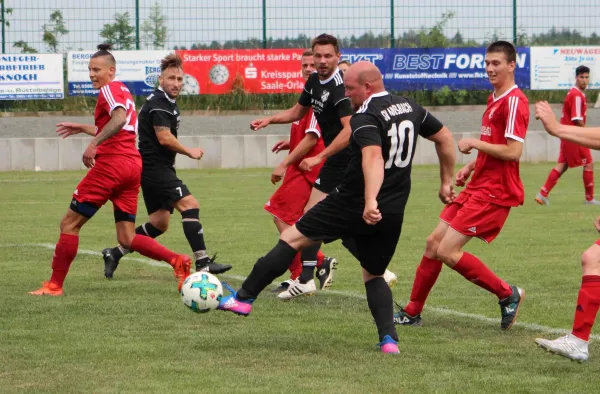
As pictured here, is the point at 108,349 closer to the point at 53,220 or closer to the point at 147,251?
the point at 147,251

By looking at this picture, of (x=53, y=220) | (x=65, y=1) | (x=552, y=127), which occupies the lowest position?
(x=53, y=220)

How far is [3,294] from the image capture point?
903 centimetres

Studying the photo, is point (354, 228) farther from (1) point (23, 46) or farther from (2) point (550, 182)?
(1) point (23, 46)

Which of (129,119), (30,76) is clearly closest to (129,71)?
(30,76)

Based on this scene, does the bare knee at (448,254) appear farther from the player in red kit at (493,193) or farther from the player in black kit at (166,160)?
the player in black kit at (166,160)

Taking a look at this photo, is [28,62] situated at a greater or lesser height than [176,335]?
greater

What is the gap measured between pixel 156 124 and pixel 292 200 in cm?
138

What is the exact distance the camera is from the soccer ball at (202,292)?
701 cm

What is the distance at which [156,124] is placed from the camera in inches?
392

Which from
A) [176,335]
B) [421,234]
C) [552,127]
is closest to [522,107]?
[552,127]

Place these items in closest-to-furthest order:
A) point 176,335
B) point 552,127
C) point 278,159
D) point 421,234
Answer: point 552,127 → point 176,335 → point 421,234 → point 278,159

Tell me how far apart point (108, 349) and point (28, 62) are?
2121cm

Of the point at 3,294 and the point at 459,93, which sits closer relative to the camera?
the point at 3,294

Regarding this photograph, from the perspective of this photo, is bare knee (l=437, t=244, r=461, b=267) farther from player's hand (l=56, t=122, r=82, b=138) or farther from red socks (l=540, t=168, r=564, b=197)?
red socks (l=540, t=168, r=564, b=197)
